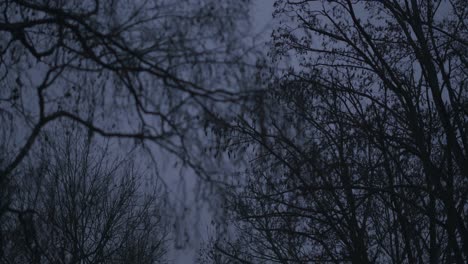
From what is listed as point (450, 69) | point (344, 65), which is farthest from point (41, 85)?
point (450, 69)

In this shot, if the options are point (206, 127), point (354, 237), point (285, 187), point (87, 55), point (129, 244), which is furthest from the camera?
point (129, 244)

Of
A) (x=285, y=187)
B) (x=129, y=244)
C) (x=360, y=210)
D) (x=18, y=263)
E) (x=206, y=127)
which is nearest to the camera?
(x=206, y=127)

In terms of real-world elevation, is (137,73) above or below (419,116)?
below

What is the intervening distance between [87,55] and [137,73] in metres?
0.49

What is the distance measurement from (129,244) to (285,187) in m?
9.83

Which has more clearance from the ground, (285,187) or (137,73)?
(285,187)

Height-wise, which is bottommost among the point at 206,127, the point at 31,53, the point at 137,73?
the point at 206,127

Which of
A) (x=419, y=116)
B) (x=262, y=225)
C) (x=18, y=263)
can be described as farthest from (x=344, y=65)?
(x=18, y=263)

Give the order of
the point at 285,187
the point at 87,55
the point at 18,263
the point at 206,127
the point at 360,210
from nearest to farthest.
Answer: the point at 206,127 → the point at 87,55 → the point at 285,187 → the point at 360,210 → the point at 18,263

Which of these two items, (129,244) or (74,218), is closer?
(74,218)

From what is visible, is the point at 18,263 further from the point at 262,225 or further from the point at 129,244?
the point at 262,225

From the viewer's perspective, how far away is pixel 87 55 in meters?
4.23

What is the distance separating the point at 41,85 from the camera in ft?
14.3

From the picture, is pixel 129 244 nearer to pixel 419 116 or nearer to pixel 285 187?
pixel 285 187
